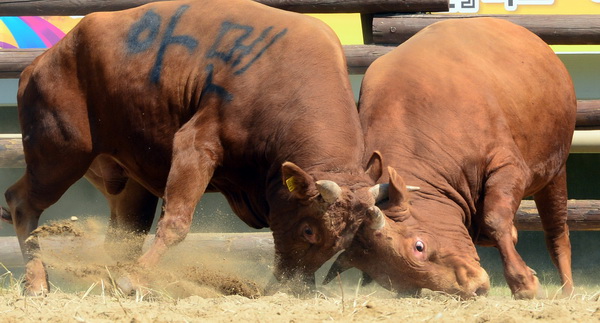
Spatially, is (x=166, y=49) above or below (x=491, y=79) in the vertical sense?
above

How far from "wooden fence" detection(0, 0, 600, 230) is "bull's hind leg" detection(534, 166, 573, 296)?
0.51 metres

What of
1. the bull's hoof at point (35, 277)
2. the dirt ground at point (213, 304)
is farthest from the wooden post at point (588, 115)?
the bull's hoof at point (35, 277)

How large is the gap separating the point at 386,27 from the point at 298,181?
9.80 feet

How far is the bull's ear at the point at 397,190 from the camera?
17.1 ft

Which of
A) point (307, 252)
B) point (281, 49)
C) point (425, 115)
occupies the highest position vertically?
point (281, 49)

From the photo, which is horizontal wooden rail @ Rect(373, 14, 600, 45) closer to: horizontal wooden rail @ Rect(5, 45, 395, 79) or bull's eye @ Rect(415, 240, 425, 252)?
horizontal wooden rail @ Rect(5, 45, 395, 79)

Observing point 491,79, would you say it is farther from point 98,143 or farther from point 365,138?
point 98,143

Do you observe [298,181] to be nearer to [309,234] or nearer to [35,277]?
[309,234]

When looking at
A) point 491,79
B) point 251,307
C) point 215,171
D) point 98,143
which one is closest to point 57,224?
point 98,143

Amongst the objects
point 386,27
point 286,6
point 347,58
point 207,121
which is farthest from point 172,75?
point 386,27

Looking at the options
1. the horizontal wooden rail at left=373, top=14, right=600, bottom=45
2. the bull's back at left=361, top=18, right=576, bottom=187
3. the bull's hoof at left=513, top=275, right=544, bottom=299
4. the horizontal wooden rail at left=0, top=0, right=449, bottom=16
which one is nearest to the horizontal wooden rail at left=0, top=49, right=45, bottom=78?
the horizontal wooden rail at left=0, top=0, right=449, bottom=16

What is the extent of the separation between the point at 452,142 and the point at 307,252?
3.99 feet

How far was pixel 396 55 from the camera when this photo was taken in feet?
21.1

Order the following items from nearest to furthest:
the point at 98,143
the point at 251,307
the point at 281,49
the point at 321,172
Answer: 1. the point at 251,307
2. the point at 321,172
3. the point at 281,49
4. the point at 98,143
